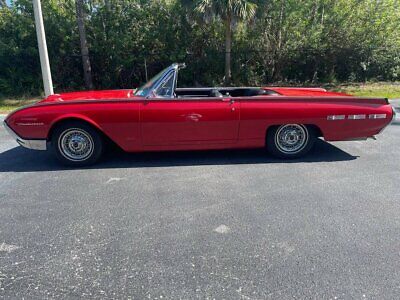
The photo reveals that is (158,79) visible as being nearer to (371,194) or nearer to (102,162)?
(102,162)

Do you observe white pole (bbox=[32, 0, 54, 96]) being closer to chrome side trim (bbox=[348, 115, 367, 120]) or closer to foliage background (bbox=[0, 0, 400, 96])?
foliage background (bbox=[0, 0, 400, 96])

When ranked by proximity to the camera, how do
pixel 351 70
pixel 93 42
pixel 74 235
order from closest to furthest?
1. pixel 74 235
2. pixel 93 42
3. pixel 351 70

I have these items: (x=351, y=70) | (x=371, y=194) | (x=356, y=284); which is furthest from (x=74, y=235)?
(x=351, y=70)

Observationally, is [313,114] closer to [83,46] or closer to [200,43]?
[83,46]

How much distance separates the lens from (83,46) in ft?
42.3

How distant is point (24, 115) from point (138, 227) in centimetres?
266

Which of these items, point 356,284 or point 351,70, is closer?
point 356,284

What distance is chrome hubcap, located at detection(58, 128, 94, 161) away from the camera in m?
4.73

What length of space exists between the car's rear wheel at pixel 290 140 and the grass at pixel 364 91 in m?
8.93

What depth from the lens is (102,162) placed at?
5004 millimetres

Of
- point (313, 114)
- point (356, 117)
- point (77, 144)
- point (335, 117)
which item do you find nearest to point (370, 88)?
point (356, 117)

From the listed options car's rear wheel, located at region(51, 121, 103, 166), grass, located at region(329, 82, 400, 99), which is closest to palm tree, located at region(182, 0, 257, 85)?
grass, located at region(329, 82, 400, 99)

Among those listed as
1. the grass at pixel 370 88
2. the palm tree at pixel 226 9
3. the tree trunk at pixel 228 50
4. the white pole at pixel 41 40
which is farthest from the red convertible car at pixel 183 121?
the grass at pixel 370 88

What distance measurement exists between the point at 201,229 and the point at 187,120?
201 centimetres
